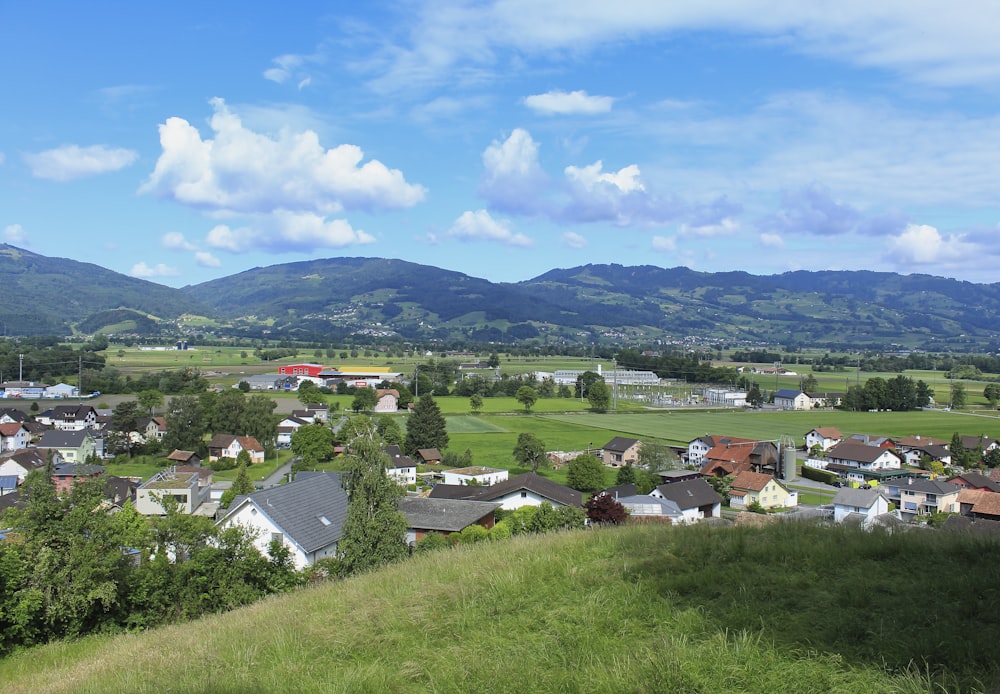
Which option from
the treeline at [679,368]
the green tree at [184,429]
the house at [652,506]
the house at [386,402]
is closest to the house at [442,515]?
the house at [652,506]

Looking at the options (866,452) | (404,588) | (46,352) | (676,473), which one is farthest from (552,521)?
(46,352)

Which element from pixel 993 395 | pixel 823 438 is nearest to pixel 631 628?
pixel 823 438

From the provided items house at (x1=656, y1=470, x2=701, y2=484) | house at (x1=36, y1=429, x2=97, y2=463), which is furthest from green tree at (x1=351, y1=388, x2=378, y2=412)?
house at (x1=656, y1=470, x2=701, y2=484)

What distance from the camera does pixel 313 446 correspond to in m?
47.3

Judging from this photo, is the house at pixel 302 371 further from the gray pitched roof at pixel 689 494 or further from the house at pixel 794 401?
the gray pitched roof at pixel 689 494

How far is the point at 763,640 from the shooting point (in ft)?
18.4

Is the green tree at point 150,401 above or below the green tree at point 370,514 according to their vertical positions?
below

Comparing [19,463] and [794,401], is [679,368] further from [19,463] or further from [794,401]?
[19,463]

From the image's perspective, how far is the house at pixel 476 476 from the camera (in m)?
41.1

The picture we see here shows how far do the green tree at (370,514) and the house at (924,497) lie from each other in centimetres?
2931

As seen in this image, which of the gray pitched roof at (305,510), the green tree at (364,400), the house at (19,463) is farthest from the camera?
the green tree at (364,400)

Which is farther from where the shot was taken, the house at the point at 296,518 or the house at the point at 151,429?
the house at the point at 151,429

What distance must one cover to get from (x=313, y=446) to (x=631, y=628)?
43.7m

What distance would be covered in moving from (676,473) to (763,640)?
41.3 metres
